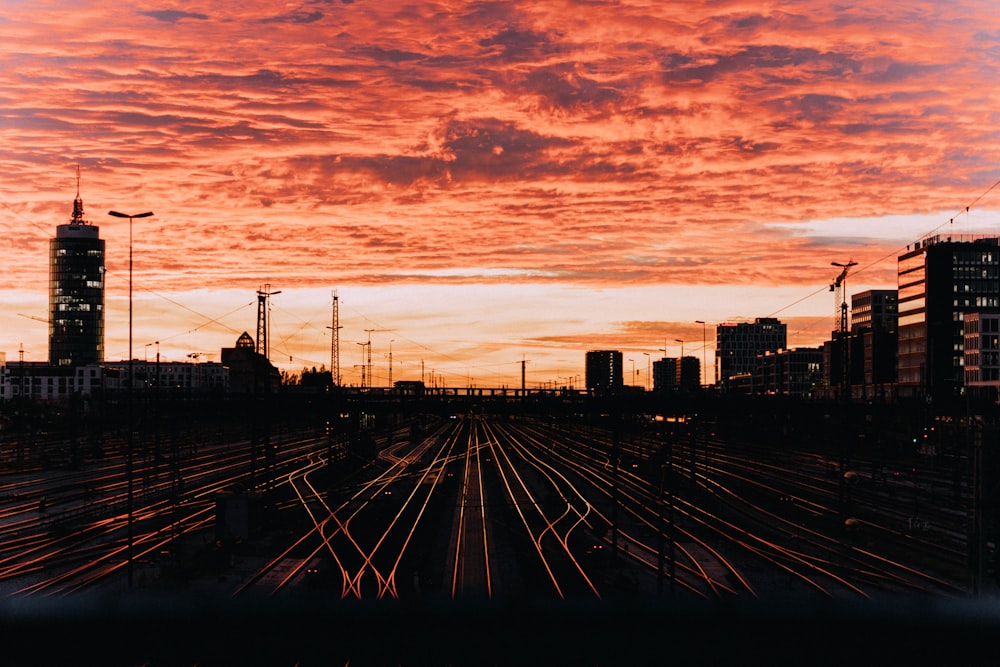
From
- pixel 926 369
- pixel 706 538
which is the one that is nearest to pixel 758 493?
pixel 706 538

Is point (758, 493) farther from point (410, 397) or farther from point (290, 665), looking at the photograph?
point (290, 665)

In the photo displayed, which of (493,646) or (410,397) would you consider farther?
(410,397)

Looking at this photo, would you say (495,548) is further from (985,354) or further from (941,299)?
(941,299)

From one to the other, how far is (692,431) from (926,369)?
4312 inches

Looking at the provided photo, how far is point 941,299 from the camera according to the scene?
14688cm

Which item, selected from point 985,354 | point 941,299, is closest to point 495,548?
point 985,354

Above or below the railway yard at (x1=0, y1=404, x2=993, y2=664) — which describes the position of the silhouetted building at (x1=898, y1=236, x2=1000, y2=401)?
above

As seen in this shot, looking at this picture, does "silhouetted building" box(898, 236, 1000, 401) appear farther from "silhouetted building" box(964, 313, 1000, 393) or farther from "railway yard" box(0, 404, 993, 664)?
"railway yard" box(0, 404, 993, 664)

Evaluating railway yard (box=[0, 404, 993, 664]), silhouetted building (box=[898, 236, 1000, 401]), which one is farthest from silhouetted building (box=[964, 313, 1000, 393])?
railway yard (box=[0, 404, 993, 664])

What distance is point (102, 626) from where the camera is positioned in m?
5.39

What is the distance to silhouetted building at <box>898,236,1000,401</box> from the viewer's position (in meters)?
142

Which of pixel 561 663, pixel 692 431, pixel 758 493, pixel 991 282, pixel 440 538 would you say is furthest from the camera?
pixel 991 282

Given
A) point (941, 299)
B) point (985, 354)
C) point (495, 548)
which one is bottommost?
point (495, 548)

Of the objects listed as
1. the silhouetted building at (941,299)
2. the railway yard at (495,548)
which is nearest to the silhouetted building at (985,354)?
the silhouetted building at (941,299)
